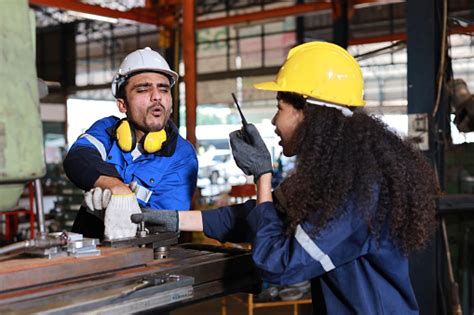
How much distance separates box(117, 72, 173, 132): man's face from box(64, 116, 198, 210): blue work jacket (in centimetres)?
8

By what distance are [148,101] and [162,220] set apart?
0.54 metres

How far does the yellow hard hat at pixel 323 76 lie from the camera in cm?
165

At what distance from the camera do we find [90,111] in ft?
48.8

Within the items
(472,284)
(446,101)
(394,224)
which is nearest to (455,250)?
(472,284)

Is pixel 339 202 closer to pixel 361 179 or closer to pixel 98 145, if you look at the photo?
pixel 361 179

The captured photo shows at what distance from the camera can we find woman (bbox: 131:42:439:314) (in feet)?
4.78

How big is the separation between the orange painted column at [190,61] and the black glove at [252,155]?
15.8ft

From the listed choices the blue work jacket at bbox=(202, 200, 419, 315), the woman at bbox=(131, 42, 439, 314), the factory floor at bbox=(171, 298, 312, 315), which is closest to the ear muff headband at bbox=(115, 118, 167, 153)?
the woman at bbox=(131, 42, 439, 314)

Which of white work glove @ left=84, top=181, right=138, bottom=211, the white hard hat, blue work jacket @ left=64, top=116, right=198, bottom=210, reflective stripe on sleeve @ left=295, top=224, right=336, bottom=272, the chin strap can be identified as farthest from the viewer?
the white hard hat

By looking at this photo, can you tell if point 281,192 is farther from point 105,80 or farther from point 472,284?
point 105,80

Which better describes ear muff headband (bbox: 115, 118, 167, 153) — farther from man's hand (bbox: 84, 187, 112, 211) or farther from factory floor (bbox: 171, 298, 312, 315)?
factory floor (bbox: 171, 298, 312, 315)

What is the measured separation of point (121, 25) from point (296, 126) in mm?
15536

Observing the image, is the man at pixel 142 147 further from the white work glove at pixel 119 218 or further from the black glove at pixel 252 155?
the black glove at pixel 252 155

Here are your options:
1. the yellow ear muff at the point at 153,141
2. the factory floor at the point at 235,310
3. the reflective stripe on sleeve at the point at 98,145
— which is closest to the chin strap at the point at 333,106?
the yellow ear muff at the point at 153,141
